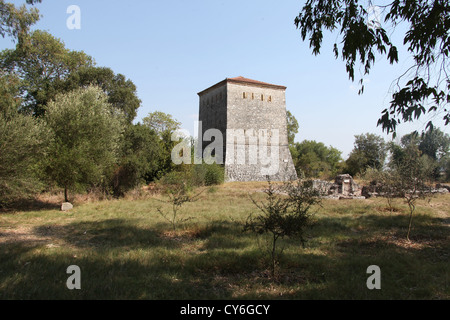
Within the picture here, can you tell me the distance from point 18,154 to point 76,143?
305cm

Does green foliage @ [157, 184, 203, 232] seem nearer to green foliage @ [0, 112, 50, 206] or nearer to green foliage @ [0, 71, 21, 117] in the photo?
green foliage @ [0, 112, 50, 206]

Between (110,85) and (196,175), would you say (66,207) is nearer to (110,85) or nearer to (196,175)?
(196,175)

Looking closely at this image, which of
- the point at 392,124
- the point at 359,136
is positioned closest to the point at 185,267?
the point at 392,124

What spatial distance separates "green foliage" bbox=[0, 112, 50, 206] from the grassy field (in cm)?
195

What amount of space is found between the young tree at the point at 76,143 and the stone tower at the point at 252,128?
18453 millimetres

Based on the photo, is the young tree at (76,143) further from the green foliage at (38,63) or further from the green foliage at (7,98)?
the green foliage at (38,63)

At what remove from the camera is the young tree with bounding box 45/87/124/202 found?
15.1 metres

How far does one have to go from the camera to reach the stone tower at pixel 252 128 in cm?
3484

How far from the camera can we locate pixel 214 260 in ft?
21.2

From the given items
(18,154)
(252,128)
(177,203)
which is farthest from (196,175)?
(177,203)

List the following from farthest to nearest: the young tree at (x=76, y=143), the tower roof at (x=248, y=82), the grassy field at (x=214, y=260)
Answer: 1. the tower roof at (x=248, y=82)
2. the young tree at (x=76, y=143)
3. the grassy field at (x=214, y=260)

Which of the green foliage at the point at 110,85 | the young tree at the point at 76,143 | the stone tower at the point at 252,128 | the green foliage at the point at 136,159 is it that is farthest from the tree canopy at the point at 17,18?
the stone tower at the point at 252,128

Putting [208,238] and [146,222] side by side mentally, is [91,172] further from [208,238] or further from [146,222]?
[208,238]

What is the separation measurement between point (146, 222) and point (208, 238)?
343 centimetres
